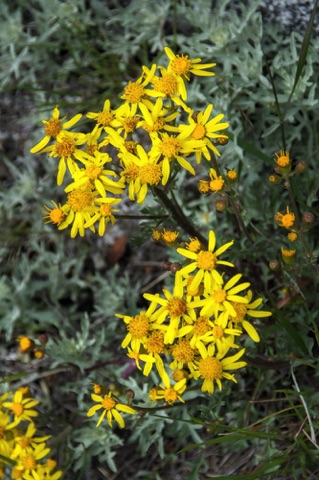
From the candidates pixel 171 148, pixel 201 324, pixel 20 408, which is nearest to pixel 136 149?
pixel 171 148

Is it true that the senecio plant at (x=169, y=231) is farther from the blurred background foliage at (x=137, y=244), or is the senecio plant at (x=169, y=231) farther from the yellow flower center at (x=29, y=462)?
the yellow flower center at (x=29, y=462)

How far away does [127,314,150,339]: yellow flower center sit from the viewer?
3240mm

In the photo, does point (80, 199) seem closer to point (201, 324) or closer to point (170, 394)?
point (201, 324)

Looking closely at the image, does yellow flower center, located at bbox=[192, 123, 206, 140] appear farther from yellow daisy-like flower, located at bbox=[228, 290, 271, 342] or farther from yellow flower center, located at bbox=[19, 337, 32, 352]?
yellow flower center, located at bbox=[19, 337, 32, 352]

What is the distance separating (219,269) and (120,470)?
75.1 inches

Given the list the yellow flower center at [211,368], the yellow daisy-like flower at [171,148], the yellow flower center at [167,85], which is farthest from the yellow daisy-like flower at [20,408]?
the yellow flower center at [167,85]

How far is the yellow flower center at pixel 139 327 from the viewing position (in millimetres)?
3240

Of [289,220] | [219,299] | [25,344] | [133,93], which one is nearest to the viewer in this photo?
[219,299]

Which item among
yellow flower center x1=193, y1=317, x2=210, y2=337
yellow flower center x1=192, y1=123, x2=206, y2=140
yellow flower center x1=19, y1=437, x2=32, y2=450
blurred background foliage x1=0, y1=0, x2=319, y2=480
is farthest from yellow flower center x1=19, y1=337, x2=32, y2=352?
yellow flower center x1=192, y1=123, x2=206, y2=140

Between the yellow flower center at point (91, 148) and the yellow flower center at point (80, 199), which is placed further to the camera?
the yellow flower center at point (91, 148)

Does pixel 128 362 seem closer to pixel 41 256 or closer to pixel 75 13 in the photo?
pixel 41 256

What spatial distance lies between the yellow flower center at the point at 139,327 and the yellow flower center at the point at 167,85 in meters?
1.15

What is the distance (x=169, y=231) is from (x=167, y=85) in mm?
753

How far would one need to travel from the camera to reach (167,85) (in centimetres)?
330
